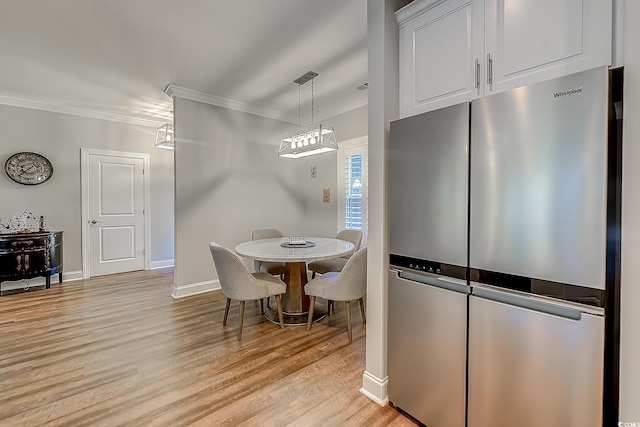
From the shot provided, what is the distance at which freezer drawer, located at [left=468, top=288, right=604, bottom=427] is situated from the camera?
1.11 meters

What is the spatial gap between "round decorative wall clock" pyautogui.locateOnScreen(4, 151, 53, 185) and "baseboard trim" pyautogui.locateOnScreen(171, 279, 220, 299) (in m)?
2.62

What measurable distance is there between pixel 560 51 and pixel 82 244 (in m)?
5.99

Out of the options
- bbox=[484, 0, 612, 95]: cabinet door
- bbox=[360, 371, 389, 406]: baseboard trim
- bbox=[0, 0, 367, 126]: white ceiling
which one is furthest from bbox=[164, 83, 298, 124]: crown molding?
bbox=[360, 371, 389, 406]: baseboard trim

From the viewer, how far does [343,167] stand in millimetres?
4570

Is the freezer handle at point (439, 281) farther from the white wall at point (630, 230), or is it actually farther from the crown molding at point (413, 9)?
the crown molding at point (413, 9)

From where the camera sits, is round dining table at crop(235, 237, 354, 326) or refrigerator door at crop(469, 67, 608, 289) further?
round dining table at crop(235, 237, 354, 326)

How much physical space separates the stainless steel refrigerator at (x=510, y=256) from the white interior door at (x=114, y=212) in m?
5.07

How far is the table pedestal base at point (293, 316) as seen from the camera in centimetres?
309

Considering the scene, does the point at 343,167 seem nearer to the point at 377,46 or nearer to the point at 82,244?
the point at 377,46

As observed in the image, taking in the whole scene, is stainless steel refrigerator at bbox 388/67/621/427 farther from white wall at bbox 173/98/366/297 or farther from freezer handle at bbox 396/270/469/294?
white wall at bbox 173/98/366/297

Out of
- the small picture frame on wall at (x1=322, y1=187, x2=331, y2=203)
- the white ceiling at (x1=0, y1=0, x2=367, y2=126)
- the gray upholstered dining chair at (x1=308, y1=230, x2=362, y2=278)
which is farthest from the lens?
the small picture frame on wall at (x1=322, y1=187, x2=331, y2=203)

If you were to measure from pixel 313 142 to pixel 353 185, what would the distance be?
1418 millimetres

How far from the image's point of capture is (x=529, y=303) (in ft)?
4.09

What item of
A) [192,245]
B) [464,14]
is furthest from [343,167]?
[464,14]
